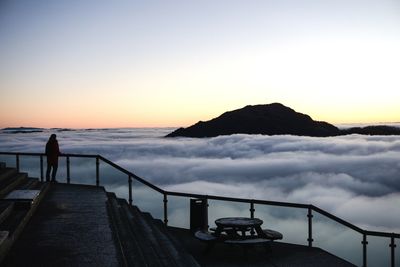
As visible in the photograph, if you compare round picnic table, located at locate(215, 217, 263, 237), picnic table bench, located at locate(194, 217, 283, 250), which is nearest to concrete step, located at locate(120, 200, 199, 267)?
picnic table bench, located at locate(194, 217, 283, 250)

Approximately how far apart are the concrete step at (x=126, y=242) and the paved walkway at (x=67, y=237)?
0.71ft

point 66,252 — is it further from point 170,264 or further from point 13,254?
point 170,264

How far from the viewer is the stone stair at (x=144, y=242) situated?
21.7 ft

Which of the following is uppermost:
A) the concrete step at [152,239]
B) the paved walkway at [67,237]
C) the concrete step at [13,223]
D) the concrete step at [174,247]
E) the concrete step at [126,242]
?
the concrete step at [13,223]

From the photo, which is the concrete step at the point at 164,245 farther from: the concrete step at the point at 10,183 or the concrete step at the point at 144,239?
the concrete step at the point at 10,183

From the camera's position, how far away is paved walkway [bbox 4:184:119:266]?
526 cm

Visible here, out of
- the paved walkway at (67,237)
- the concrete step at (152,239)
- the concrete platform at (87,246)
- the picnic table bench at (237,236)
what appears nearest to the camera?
the paved walkway at (67,237)

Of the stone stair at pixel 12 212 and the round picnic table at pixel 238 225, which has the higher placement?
the stone stair at pixel 12 212

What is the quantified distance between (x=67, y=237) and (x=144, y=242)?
1835 millimetres

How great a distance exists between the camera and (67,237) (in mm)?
6348

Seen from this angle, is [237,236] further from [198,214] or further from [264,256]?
[198,214]

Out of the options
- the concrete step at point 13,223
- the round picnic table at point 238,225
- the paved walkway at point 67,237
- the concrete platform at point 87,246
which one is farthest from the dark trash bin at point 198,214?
the concrete step at point 13,223

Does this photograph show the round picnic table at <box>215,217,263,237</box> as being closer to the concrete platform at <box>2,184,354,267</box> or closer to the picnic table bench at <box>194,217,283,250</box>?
the picnic table bench at <box>194,217,283,250</box>

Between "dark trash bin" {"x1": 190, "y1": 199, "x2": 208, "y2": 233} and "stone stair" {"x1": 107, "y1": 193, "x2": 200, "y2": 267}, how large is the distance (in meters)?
0.75
